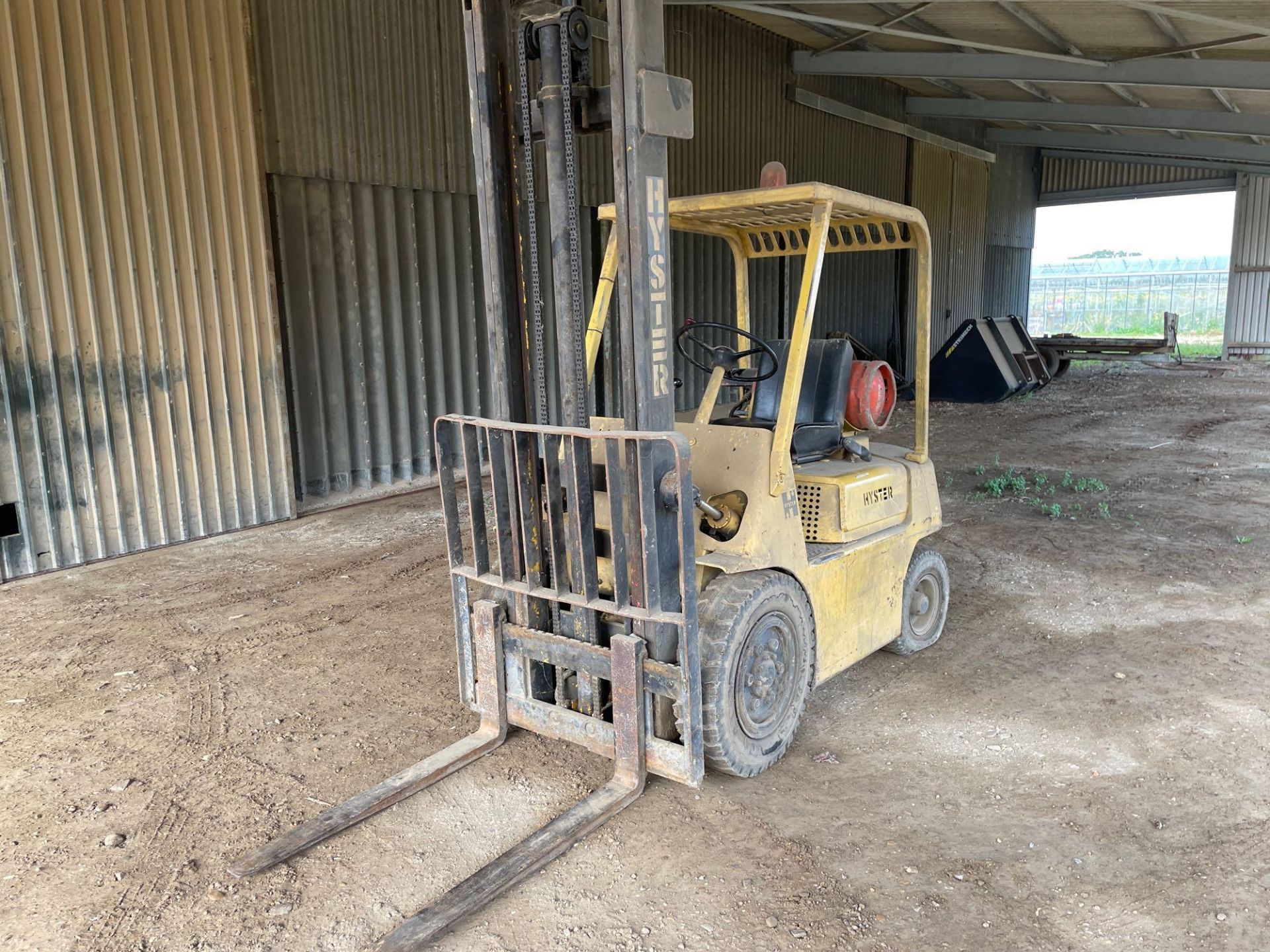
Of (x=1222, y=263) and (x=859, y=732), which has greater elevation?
(x=1222, y=263)

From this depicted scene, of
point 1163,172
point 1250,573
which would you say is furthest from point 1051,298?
point 1250,573

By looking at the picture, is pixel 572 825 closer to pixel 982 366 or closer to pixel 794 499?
pixel 794 499

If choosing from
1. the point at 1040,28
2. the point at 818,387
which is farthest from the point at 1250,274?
the point at 818,387

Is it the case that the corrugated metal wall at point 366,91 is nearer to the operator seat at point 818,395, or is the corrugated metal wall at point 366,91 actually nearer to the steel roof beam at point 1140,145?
the operator seat at point 818,395

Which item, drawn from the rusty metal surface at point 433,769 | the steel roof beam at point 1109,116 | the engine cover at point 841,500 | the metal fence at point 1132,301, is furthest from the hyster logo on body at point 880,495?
the metal fence at point 1132,301

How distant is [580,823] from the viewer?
3.16m

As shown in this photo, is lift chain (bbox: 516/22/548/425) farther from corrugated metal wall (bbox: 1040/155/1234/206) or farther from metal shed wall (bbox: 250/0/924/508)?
corrugated metal wall (bbox: 1040/155/1234/206)

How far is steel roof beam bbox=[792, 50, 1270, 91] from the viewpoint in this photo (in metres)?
11.5

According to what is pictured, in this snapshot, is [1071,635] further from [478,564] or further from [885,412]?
[478,564]

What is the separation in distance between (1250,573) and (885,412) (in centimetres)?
363

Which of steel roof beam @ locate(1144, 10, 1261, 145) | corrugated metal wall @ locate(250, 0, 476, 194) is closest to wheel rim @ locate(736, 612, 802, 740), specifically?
corrugated metal wall @ locate(250, 0, 476, 194)

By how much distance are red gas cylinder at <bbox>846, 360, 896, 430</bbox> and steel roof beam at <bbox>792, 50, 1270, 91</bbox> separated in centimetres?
1043

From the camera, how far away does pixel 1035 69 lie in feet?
42.4

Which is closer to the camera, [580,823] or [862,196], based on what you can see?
[580,823]
